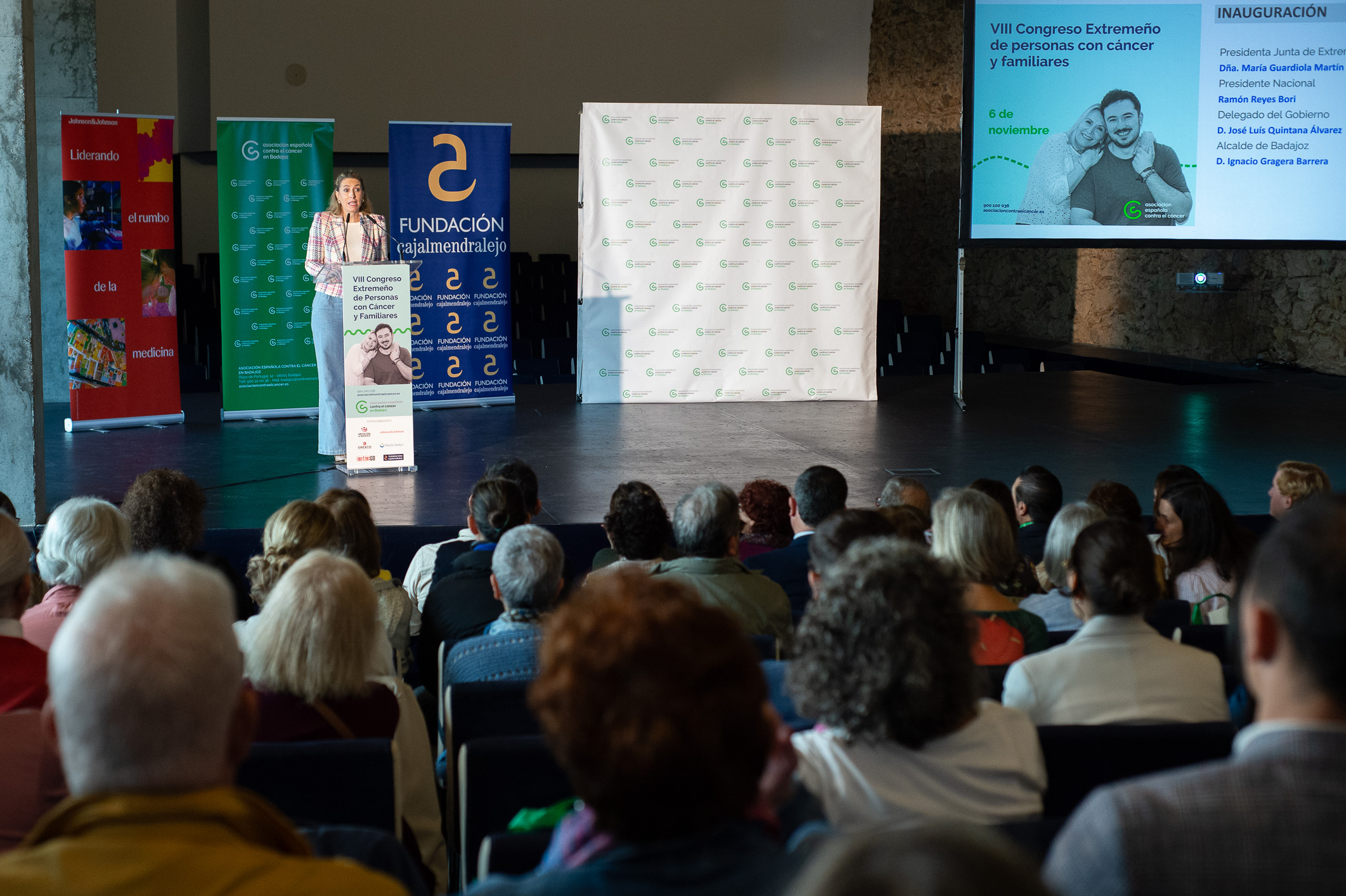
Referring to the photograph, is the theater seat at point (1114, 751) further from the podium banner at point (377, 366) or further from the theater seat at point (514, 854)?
the podium banner at point (377, 366)

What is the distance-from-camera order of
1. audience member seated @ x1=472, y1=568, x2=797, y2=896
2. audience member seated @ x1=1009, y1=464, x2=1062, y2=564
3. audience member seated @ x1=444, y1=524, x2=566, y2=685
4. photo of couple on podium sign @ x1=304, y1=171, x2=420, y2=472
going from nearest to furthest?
1. audience member seated @ x1=472, y1=568, x2=797, y2=896
2. audience member seated @ x1=444, y1=524, x2=566, y2=685
3. audience member seated @ x1=1009, y1=464, x2=1062, y2=564
4. photo of couple on podium sign @ x1=304, y1=171, x2=420, y2=472

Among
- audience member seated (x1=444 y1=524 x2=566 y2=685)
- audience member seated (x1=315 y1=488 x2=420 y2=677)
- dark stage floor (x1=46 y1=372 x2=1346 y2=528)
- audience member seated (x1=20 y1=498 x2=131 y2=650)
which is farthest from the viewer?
dark stage floor (x1=46 y1=372 x2=1346 y2=528)

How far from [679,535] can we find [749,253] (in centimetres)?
598

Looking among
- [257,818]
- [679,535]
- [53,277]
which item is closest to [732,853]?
[257,818]

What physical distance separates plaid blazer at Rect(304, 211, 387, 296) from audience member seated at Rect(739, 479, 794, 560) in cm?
344

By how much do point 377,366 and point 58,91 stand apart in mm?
5744

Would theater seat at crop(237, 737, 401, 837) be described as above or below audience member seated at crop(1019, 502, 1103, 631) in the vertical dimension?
below

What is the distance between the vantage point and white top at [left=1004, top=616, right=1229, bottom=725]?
2129 mm

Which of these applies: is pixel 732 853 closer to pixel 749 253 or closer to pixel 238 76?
pixel 749 253

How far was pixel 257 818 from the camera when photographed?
44.8 inches

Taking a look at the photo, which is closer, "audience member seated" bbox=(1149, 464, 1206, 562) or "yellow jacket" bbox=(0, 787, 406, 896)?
"yellow jacket" bbox=(0, 787, 406, 896)

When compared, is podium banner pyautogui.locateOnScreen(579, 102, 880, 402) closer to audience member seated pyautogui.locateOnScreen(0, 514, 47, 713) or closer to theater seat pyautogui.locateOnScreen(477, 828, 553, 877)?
audience member seated pyautogui.locateOnScreen(0, 514, 47, 713)

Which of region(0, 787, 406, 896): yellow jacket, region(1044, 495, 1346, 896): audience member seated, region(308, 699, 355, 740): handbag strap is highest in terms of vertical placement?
region(1044, 495, 1346, 896): audience member seated

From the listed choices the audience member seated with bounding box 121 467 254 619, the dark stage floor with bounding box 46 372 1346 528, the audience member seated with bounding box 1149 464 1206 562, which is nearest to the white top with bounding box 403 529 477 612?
the audience member seated with bounding box 121 467 254 619
